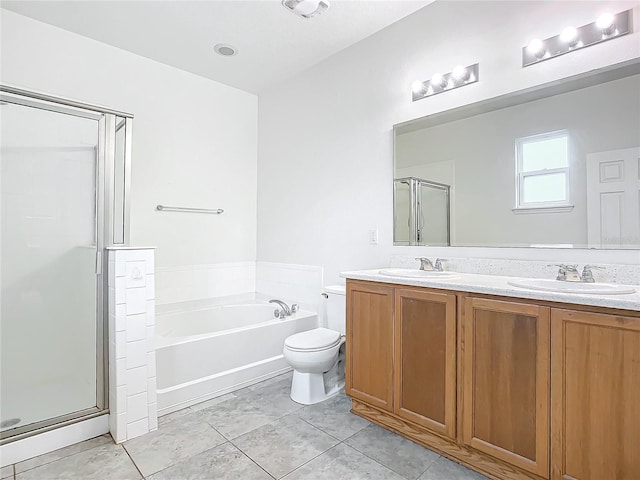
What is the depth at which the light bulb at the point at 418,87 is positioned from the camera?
2.45m

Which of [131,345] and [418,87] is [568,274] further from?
[131,345]

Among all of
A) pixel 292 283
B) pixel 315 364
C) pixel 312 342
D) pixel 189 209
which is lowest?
pixel 315 364

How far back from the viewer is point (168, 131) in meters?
3.28

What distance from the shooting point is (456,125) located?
2312 millimetres

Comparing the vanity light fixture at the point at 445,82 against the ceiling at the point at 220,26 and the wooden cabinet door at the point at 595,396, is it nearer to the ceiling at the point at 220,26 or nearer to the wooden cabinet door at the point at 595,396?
the ceiling at the point at 220,26

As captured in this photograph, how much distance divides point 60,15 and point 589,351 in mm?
3677

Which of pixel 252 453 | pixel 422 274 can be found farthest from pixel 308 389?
pixel 422 274

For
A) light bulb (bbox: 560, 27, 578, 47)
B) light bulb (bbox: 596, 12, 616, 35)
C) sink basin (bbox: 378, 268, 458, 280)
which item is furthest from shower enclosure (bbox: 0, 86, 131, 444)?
light bulb (bbox: 596, 12, 616, 35)

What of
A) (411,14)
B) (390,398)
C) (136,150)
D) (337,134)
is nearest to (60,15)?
(136,150)

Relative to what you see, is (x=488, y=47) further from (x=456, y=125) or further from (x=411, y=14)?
(x=411, y=14)

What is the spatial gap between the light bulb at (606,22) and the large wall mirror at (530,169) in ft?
0.62

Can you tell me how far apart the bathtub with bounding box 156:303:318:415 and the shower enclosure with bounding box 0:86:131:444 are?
0.39m

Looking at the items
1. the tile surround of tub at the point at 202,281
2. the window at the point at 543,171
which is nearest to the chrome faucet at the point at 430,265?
the window at the point at 543,171

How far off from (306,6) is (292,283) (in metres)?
2.28
